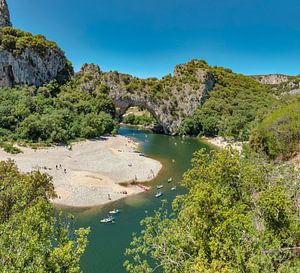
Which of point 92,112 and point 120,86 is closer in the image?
point 92,112

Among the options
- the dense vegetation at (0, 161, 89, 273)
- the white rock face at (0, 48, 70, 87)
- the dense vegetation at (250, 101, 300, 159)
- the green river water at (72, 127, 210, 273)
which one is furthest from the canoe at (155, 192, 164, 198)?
the white rock face at (0, 48, 70, 87)

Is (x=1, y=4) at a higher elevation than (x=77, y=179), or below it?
higher

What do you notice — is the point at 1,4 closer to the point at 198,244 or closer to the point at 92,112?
the point at 92,112

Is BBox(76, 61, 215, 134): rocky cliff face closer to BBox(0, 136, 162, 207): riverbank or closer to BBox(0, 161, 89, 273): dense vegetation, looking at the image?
BBox(0, 136, 162, 207): riverbank

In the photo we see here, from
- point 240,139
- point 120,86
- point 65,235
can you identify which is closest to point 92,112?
point 120,86

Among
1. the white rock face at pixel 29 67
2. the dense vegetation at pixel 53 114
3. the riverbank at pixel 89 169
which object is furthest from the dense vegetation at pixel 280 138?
the white rock face at pixel 29 67

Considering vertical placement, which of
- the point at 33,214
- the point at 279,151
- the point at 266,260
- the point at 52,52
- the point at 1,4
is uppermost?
the point at 1,4

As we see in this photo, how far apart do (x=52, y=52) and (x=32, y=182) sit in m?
92.1

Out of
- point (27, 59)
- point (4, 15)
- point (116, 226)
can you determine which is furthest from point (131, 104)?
point (116, 226)

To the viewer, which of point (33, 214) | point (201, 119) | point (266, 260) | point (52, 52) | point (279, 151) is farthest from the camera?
point (201, 119)

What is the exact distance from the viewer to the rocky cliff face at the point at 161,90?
107875mm

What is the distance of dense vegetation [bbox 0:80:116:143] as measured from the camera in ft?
221

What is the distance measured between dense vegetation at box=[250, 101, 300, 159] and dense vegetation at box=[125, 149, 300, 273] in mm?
12614

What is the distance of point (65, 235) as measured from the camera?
15.0 meters
